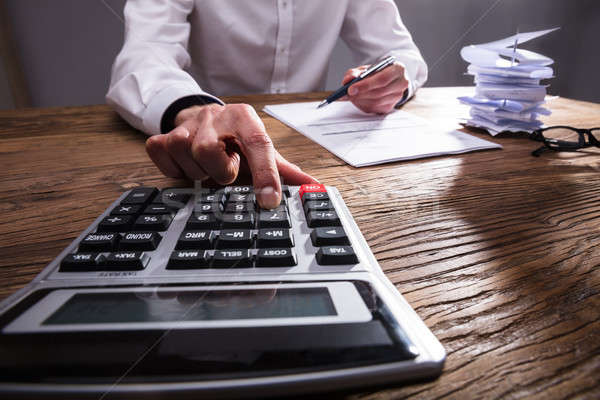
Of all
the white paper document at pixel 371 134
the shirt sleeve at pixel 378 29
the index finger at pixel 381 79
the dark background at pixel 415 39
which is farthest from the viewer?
the dark background at pixel 415 39

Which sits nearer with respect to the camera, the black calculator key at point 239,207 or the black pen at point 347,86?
the black calculator key at point 239,207

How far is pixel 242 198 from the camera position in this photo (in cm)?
30

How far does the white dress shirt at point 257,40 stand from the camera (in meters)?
0.78

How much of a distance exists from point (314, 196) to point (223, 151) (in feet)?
0.35

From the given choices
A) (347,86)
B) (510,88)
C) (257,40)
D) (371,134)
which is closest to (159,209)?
(371,134)

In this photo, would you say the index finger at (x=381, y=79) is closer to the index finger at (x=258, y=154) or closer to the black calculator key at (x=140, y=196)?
the index finger at (x=258, y=154)

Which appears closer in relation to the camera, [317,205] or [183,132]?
[317,205]

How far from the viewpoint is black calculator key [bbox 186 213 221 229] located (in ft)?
0.82

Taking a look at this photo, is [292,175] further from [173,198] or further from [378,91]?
[378,91]

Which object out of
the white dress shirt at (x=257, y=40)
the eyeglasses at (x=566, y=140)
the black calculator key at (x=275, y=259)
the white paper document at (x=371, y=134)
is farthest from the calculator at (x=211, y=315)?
the white dress shirt at (x=257, y=40)

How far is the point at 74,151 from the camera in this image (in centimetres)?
46

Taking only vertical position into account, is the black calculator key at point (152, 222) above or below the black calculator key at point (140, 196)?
below

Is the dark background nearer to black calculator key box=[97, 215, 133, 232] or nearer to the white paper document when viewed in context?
the white paper document

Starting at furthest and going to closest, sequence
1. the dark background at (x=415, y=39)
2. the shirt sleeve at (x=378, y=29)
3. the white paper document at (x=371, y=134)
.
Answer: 1. the dark background at (x=415, y=39)
2. the shirt sleeve at (x=378, y=29)
3. the white paper document at (x=371, y=134)
